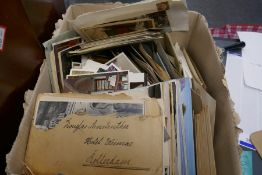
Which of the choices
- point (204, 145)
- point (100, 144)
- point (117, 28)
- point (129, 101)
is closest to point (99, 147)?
point (100, 144)

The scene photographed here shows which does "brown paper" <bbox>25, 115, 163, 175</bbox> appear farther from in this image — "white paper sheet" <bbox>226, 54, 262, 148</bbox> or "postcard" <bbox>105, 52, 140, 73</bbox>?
"white paper sheet" <bbox>226, 54, 262, 148</bbox>

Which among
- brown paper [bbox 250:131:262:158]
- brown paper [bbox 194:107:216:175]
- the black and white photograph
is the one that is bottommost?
brown paper [bbox 250:131:262:158]

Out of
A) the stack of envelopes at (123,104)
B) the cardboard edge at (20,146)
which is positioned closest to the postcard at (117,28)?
the stack of envelopes at (123,104)

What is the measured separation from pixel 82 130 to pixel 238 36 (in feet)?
2.80

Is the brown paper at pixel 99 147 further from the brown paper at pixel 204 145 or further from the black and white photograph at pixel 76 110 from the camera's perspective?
the brown paper at pixel 204 145

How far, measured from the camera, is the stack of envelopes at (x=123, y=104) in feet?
1.90

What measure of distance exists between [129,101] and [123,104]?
0.01 metres

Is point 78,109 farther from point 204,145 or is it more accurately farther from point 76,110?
point 204,145

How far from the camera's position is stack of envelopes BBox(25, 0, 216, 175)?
22.9 inches

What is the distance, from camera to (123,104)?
2.05 ft

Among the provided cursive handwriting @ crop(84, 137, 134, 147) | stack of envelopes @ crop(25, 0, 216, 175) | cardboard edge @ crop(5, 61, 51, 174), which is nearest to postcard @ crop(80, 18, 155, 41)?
stack of envelopes @ crop(25, 0, 216, 175)

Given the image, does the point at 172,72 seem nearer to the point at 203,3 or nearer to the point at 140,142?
the point at 140,142

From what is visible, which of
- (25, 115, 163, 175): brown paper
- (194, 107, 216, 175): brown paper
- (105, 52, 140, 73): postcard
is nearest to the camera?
(25, 115, 163, 175): brown paper

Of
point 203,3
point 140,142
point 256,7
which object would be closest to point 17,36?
point 140,142
